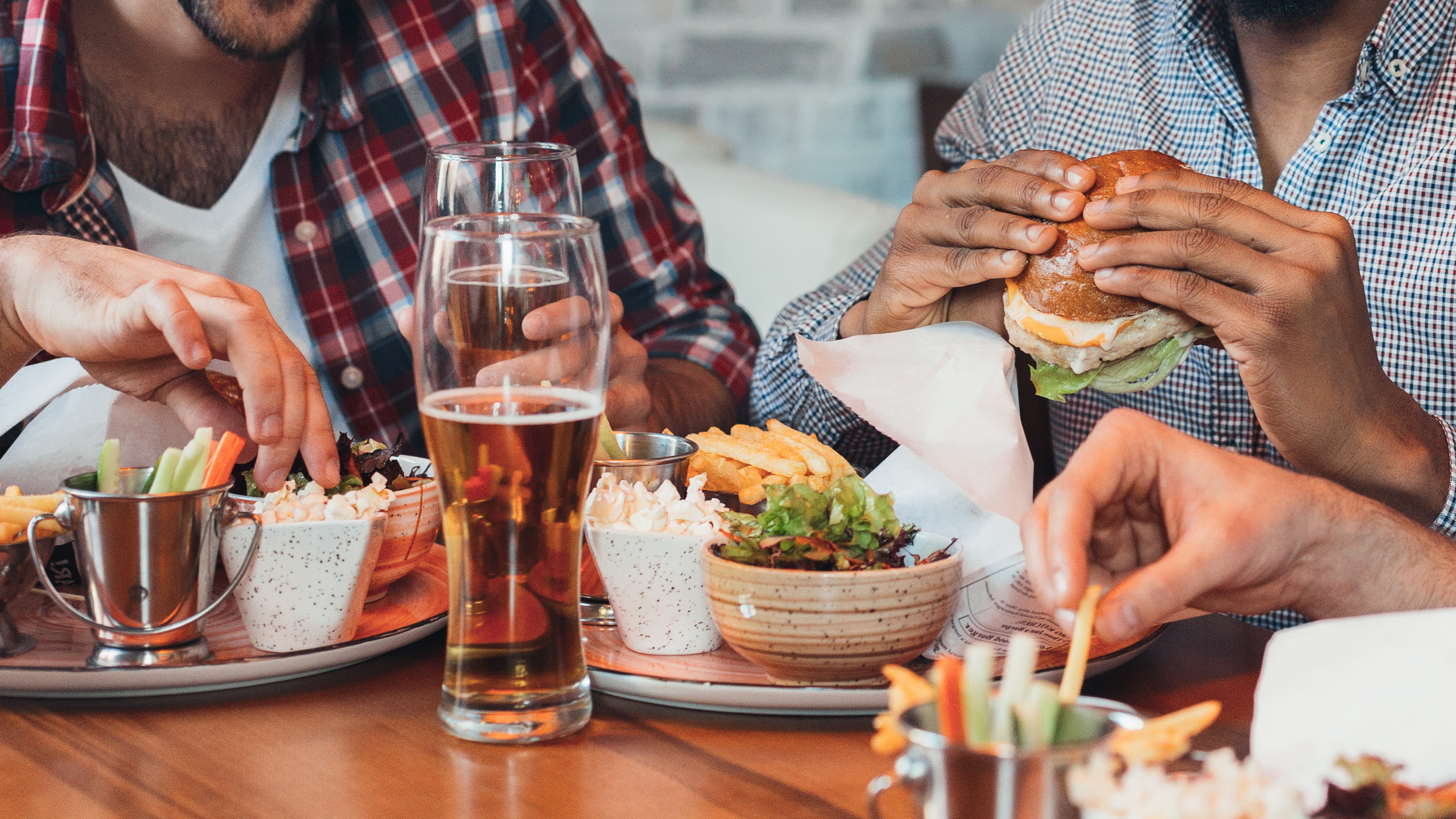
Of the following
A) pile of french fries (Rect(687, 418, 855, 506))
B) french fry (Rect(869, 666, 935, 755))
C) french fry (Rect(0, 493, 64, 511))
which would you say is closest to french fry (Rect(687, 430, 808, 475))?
pile of french fries (Rect(687, 418, 855, 506))

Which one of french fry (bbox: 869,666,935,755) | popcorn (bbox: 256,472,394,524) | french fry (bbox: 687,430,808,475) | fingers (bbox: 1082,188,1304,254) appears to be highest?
fingers (bbox: 1082,188,1304,254)

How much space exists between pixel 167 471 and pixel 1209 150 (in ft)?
4.56

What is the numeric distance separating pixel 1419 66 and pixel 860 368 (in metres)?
0.88

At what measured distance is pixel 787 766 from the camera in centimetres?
80

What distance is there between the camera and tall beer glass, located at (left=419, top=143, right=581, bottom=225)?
1.20 metres

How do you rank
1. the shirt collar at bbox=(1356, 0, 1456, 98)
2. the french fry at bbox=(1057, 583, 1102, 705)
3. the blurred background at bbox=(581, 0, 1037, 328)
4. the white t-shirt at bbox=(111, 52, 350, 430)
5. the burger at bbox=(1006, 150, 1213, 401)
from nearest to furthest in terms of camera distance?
the french fry at bbox=(1057, 583, 1102, 705)
the burger at bbox=(1006, 150, 1213, 401)
the shirt collar at bbox=(1356, 0, 1456, 98)
the white t-shirt at bbox=(111, 52, 350, 430)
the blurred background at bbox=(581, 0, 1037, 328)

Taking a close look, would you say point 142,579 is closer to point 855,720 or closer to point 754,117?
point 855,720

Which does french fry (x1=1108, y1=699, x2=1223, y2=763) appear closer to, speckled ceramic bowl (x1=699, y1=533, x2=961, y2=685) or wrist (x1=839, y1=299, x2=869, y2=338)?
speckled ceramic bowl (x1=699, y1=533, x2=961, y2=685)

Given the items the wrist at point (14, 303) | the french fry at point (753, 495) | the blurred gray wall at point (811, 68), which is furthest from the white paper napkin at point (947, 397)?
the blurred gray wall at point (811, 68)

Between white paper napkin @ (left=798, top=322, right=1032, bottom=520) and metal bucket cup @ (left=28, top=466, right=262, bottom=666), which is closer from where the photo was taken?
metal bucket cup @ (left=28, top=466, right=262, bottom=666)

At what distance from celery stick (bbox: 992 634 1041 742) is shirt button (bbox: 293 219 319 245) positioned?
163 centimetres

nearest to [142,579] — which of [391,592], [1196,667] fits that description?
[391,592]

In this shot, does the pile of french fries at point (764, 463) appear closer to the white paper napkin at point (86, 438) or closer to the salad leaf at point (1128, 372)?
the salad leaf at point (1128, 372)

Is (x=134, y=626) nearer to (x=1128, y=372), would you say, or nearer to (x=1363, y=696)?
(x=1363, y=696)
